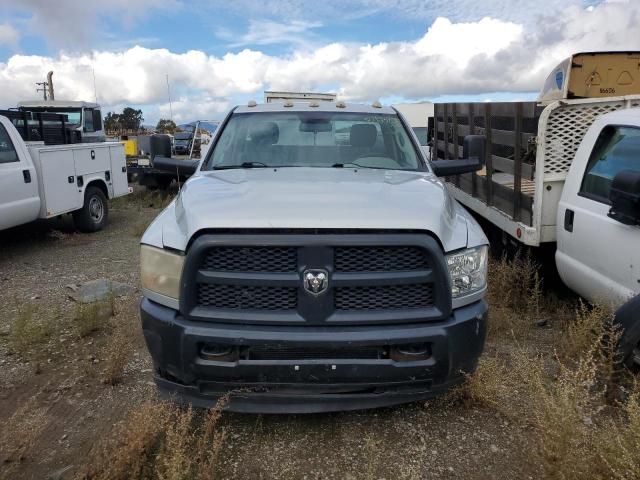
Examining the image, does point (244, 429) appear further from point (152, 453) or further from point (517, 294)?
point (517, 294)

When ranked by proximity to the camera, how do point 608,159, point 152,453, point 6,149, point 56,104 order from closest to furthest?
point 152,453 < point 608,159 < point 6,149 < point 56,104

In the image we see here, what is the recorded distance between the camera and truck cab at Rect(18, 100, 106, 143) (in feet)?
52.1

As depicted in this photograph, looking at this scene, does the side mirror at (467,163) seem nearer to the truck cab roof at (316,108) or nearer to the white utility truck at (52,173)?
the truck cab roof at (316,108)

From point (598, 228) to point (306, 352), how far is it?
102 inches

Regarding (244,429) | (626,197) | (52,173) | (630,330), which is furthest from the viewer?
(52,173)

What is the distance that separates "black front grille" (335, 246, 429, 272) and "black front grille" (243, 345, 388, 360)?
399 millimetres

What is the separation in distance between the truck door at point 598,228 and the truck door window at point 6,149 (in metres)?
6.87

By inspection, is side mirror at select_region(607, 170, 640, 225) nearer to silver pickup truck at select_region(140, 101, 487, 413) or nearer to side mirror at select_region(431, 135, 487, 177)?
side mirror at select_region(431, 135, 487, 177)

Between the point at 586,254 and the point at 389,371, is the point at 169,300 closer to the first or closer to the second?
the point at 389,371

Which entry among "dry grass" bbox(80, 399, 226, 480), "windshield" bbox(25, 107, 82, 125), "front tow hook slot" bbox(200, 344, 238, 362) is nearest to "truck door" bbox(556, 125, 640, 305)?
"front tow hook slot" bbox(200, 344, 238, 362)

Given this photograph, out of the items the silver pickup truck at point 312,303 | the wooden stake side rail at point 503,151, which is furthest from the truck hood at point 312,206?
the wooden stake side rail at point 503,151

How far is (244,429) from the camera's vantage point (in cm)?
319

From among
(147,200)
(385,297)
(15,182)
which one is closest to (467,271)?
(385,297)

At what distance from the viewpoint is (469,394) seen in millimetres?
3312
